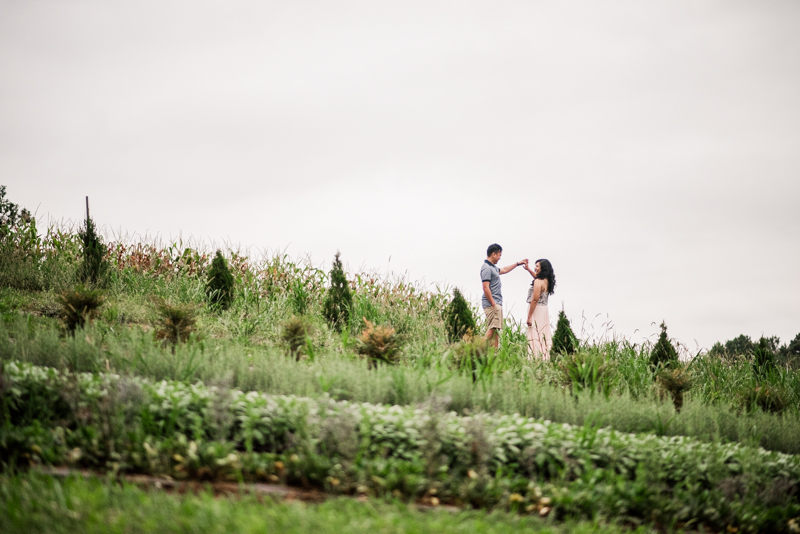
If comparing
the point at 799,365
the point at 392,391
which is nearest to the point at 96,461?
the point at 392,391

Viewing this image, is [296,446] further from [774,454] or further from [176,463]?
[774,454]

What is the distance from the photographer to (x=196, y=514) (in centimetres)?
289

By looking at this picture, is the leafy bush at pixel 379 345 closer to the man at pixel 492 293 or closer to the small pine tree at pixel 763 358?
the man at pixel 492 293

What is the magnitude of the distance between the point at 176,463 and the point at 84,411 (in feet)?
3.30

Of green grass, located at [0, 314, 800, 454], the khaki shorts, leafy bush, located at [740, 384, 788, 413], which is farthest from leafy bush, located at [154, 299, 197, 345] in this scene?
leafy bush, located at [740, 384, 788, 413]

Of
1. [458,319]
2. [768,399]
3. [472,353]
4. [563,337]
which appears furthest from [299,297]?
[768,399]

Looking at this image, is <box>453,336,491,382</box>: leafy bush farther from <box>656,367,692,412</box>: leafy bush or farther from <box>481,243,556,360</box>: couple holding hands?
<box>656,367,692,412</box>: leafy bush

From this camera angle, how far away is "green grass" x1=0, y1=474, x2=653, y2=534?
2.78m

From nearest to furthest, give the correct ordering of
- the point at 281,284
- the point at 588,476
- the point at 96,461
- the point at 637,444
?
the point at 96,461 < the point at 588,476 < the point at 637,444 < the point at 281,284

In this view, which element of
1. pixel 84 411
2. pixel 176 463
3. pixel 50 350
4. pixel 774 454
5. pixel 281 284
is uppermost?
pixel 281 284

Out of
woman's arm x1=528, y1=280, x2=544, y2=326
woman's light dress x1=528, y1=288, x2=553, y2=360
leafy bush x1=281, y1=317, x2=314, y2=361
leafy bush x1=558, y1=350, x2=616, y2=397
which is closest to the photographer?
leafy bush x1=558, y1=350, x2=616, y2=397

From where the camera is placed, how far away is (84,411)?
4.05m

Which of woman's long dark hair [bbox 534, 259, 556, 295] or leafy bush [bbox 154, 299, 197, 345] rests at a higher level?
woman's long dark hair [bbox 534, 259, 556, 295]

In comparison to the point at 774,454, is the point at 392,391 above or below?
above
